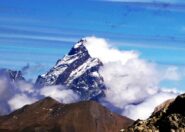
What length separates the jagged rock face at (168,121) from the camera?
4749 inches

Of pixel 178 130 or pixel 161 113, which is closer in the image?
pixel 178 130

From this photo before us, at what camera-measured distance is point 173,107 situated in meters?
130

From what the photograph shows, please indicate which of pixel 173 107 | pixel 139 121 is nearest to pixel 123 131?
pixel 139 121

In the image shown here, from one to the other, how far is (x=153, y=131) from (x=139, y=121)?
36.2 ft

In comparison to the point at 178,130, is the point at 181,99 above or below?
above

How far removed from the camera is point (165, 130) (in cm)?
12306

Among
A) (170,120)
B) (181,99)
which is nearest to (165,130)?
(170,120)

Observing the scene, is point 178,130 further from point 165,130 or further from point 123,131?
point 123,131

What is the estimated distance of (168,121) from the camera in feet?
402

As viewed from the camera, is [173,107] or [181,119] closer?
[181,119]

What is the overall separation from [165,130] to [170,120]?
102 inches

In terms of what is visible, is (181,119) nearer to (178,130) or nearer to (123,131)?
(178,130)

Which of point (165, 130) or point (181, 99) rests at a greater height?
point (181, 99)

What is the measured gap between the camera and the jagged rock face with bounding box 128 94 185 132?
120625 millimetres
